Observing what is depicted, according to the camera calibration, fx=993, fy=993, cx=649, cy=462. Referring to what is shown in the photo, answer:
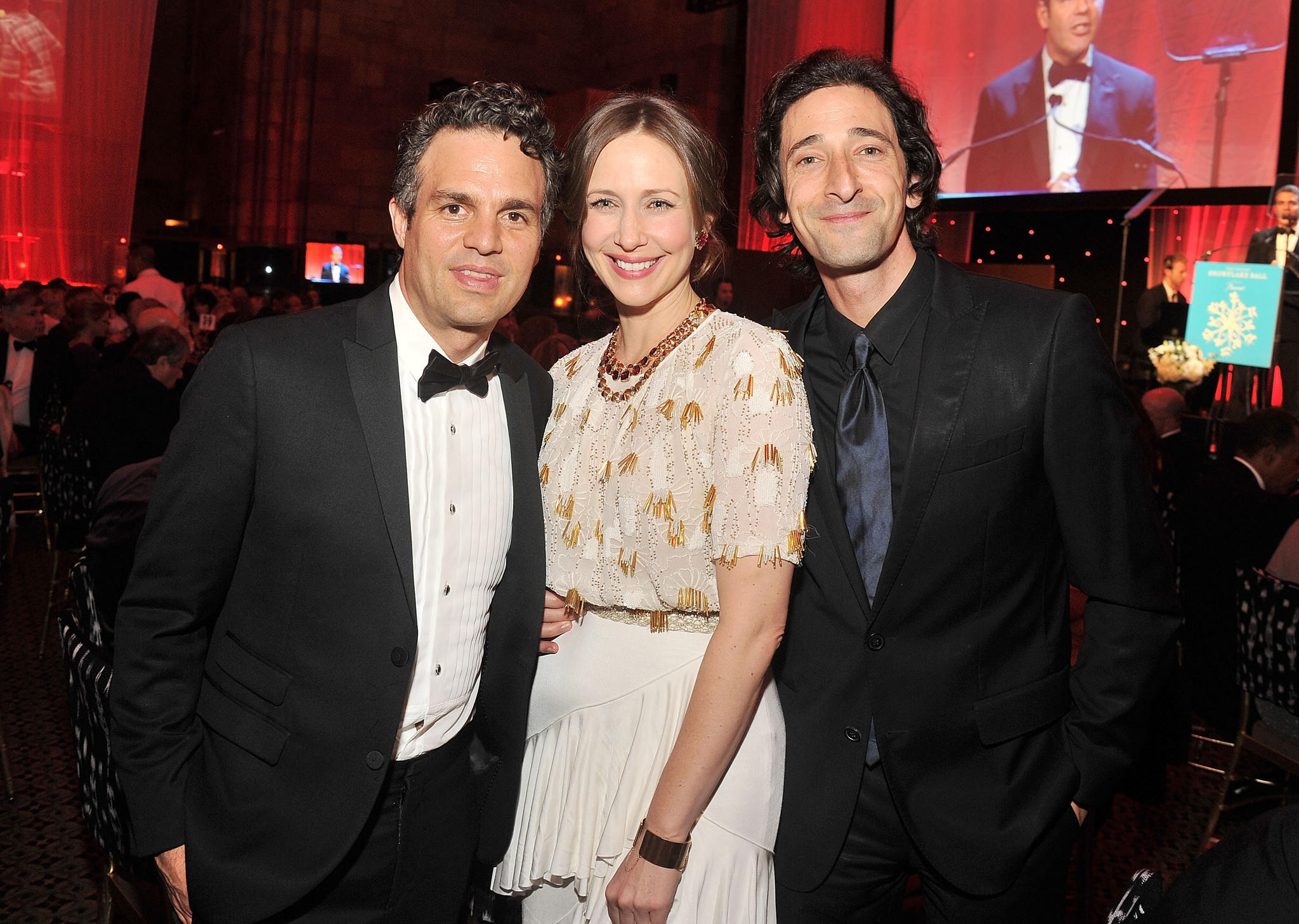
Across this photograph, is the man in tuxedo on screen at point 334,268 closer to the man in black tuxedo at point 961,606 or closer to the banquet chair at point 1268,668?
the banquet chair at point 1268,668

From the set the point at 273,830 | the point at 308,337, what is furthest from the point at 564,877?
the point at 308,337

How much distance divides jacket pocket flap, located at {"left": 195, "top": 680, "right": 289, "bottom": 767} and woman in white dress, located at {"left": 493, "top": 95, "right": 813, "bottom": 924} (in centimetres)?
47

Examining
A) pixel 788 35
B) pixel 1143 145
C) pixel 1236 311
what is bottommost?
pixel 1236 311

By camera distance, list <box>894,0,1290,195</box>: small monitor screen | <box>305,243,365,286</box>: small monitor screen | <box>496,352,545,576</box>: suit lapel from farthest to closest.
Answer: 1. <box>305,243,365,286</box>: small monitor screen
2. <box>894,0,1290,195</box>: small monitor screen
3. <box>496,352,545,576</box>: suit lapel

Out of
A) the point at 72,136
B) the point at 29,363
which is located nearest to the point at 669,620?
the point at 29,363

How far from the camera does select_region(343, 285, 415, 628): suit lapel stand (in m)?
1.59

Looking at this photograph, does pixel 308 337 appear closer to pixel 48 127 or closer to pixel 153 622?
pixel 153 622

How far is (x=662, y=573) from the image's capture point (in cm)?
166

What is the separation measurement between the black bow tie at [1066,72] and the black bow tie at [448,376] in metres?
8.21

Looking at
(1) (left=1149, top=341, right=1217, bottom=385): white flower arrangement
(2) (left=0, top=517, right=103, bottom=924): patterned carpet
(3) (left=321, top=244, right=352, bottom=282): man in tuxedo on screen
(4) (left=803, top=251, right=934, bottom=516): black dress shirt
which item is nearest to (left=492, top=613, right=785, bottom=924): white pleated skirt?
(4) (left=803, top=251, right=934, bottom=516): black dress shirt

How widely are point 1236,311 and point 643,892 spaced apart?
6.56 m

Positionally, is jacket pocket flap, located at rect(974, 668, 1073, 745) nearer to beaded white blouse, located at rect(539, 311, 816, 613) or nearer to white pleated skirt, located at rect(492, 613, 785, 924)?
white pleated skirt, located at rect(492, 613, 785, 924)

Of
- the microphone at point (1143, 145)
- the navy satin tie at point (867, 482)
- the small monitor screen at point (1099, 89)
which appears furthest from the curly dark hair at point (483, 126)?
the microphone at point (1143, 145)

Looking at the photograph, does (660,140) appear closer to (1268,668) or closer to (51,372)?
(1268,668)
